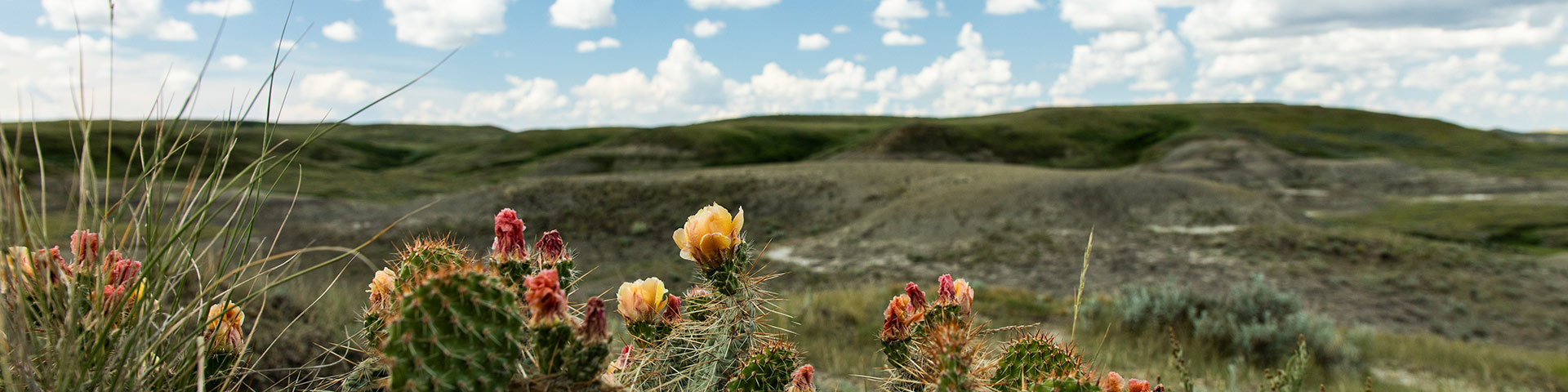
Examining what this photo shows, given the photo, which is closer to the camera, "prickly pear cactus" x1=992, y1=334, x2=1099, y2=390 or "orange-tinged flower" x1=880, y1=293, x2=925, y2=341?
"prickly pear cactus" x1=992, y1=334, x2=1099, y2=390

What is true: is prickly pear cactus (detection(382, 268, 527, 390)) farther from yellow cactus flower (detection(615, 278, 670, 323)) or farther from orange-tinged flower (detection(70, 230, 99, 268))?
orange-tinged flower (detection(70, 230, 99, 268))

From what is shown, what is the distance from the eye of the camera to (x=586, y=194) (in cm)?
2423

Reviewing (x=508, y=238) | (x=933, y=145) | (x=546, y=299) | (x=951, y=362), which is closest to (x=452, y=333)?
(x=546, y=299)

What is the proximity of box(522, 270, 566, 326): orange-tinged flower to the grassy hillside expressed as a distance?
32.4m

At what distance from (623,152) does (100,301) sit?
166 feet

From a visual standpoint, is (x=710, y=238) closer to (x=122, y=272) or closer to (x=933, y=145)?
(x=122, y=272)

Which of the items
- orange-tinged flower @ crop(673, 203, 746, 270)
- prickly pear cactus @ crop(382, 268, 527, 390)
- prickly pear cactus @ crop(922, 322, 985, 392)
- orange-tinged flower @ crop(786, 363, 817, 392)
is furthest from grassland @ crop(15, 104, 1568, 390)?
prickly pear cactus @ crop(922, 322, 985, 392)

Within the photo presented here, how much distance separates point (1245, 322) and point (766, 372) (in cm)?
810

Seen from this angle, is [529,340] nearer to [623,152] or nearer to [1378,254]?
[1378,254]

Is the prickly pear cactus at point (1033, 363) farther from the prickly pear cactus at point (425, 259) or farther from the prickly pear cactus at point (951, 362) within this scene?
the prickly pear cactus at point (425, 259)

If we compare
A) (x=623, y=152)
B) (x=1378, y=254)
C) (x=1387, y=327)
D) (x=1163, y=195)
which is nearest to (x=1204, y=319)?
(x=1387, y=327)

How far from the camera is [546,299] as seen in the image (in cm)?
116

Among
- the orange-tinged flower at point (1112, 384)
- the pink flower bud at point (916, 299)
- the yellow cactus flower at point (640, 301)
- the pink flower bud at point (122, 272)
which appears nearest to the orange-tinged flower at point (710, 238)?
the yellow cactus flower at point (640, 301)

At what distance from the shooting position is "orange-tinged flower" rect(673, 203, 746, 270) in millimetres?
1504
